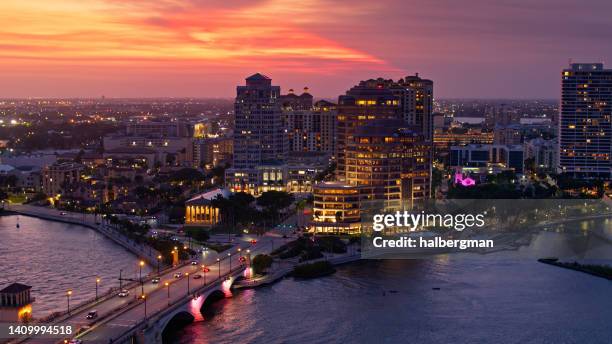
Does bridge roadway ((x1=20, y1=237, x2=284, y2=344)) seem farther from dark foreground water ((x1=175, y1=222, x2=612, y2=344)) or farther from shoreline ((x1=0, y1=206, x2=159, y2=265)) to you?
shoreline ((x1=0, y1=206, x2=159, y2=265))

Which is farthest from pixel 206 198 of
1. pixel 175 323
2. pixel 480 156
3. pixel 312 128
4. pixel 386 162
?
pixel 480 156

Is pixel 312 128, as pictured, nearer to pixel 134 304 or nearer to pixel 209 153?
pixel 209 153

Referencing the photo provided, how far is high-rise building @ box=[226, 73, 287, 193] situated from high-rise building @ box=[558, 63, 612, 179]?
34.9ft

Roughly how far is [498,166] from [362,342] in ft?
77.1

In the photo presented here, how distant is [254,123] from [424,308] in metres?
15.0

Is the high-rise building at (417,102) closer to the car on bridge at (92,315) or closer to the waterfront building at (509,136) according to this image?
the waterfront building at (509,136)

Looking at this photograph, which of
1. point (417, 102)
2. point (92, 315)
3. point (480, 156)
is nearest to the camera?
point (92, 315)

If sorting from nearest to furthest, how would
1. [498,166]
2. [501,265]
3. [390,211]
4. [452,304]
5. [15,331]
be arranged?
[15,331], [452,304], [501,265], [390,211], [498,166]

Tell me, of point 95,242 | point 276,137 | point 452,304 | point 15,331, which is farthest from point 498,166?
point 15,331

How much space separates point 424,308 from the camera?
13.6 meters

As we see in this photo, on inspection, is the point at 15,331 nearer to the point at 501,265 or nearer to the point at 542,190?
the point at 501,265

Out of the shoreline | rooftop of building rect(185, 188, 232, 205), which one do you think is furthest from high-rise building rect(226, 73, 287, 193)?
the shoreline

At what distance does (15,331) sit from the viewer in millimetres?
10617

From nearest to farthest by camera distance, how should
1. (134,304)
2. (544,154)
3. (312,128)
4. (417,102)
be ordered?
(134,304) < (417,102) < (544,154) < (312,128)
